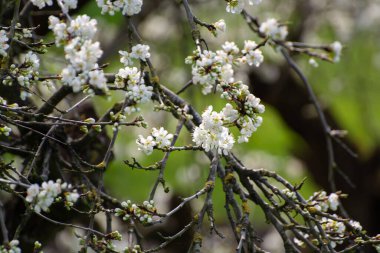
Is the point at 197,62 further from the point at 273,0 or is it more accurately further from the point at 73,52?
the point at 273,0

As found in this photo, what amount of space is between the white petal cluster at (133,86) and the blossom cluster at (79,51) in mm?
264

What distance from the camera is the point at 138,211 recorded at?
2.03 metres

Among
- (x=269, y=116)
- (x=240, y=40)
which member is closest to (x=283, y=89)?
(x=269, y=116)

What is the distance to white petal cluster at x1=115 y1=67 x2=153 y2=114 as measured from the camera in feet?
6.50

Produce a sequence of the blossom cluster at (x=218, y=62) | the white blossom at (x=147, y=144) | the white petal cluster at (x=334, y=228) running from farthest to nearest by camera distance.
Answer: the white petal cluster at (x=334, y=228) → the white blossom at (x=147, y=144) → the blossom cluster at (x=218, y=62)

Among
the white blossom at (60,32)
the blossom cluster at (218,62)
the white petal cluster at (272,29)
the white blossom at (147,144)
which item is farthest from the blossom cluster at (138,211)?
the white petal cluster at (272,29)

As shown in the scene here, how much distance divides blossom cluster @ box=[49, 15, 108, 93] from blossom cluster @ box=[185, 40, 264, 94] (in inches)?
15.3

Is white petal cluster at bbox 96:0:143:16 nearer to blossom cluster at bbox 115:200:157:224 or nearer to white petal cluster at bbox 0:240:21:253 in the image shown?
blossom cluster at bbox 115:200:157:224

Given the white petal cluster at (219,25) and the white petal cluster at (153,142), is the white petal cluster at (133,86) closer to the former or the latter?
the white petal cluster at (153,142)

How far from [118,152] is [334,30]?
2.82 metres

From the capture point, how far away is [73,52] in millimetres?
1675

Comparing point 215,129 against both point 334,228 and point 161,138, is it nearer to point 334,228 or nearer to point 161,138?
point 161,138

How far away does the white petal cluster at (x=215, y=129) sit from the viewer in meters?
2.00

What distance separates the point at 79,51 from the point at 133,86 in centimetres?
35
